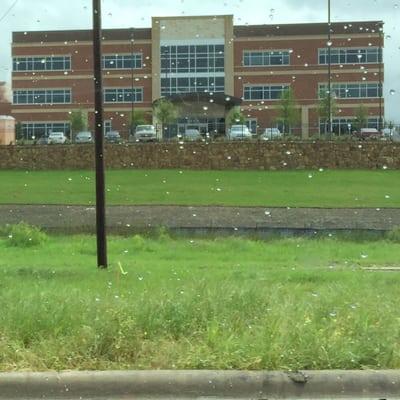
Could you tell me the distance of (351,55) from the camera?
290 ft

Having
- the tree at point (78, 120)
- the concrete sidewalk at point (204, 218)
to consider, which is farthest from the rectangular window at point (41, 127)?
the concrete sidewalk at point (204, 218)

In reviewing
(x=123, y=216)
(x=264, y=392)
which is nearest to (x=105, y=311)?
(x=264, y=392)

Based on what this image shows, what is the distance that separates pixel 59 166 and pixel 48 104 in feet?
163

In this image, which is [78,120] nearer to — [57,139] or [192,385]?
[57,139]

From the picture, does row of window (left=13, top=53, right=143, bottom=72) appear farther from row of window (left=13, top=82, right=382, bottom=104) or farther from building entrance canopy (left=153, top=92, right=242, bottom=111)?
building entrance canopy (left=153, top=92, right=242, bottom=111)

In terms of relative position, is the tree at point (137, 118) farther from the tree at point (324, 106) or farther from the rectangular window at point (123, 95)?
the tree at point (324, 106)

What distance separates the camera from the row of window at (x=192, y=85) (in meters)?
90.5

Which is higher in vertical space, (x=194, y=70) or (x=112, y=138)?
(x=194, y=70)

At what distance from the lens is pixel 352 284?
10.4 meters

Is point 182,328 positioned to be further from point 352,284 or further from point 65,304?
point 352,284

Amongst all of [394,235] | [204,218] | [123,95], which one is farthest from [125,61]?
[394,235]

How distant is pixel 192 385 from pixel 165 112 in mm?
73093

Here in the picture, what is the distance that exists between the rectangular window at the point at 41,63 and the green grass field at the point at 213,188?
47.3 m

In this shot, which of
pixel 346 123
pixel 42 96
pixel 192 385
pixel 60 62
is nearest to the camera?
pixel 192 385
